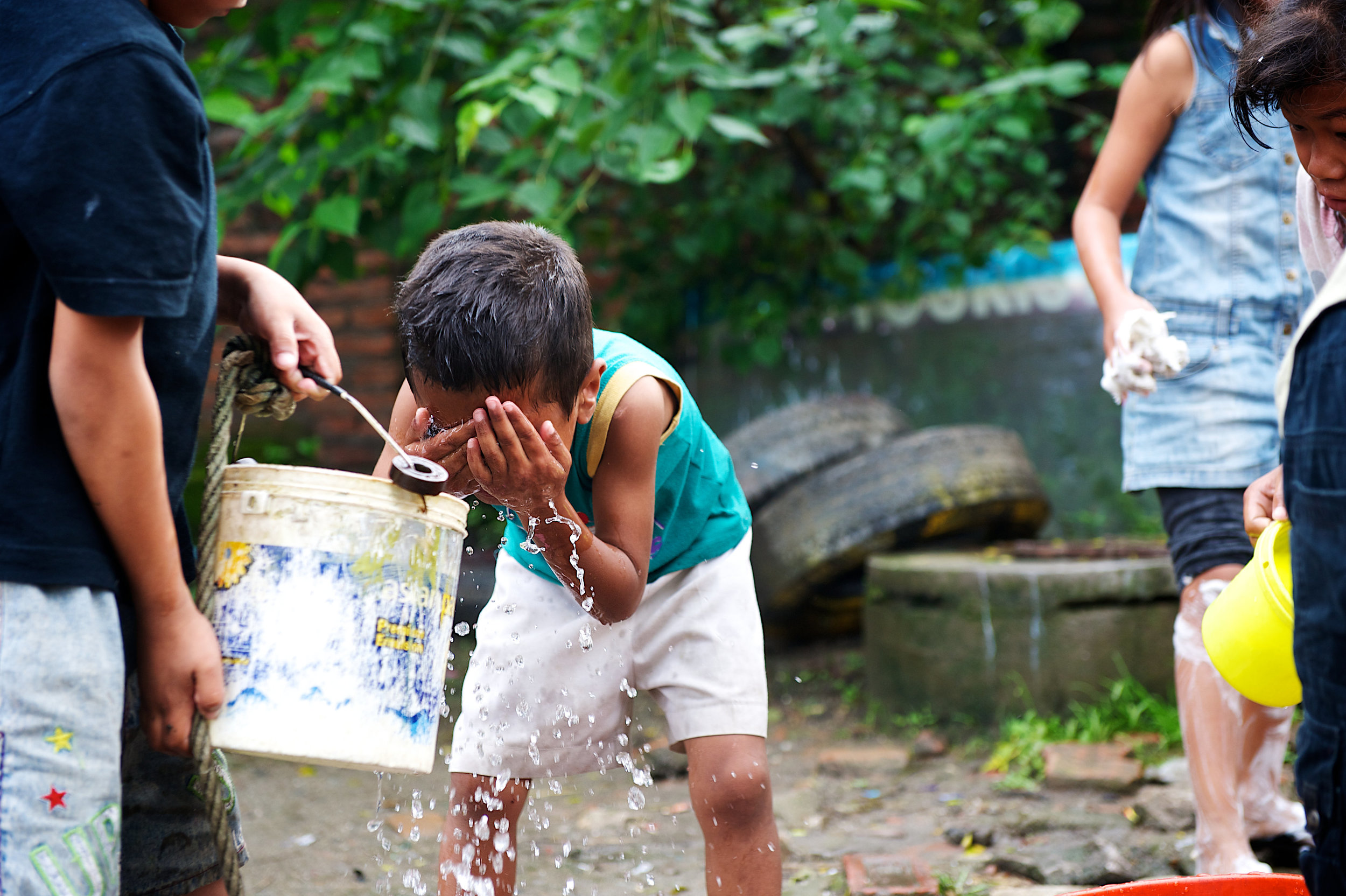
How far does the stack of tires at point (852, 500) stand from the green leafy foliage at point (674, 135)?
0.68m

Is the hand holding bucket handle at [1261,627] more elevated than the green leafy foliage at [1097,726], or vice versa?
the hand holding bucket handle at [1261,627]

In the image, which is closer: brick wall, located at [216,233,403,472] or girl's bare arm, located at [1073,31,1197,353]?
girl's bare arm, located at [1073,31,1197,353]

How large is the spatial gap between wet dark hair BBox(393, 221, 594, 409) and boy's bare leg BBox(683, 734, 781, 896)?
2.17 ft

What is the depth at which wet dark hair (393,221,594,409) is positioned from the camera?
5.32ft

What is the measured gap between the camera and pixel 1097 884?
2391mm

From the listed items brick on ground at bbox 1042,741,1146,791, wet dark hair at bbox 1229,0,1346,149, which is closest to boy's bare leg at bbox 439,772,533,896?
wet dark hair at bbox 1229,0,1346,149

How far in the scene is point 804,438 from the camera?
456 cm

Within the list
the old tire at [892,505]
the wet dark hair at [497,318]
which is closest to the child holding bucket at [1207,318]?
the wet dark hair at [497,318]

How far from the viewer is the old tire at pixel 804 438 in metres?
4.47

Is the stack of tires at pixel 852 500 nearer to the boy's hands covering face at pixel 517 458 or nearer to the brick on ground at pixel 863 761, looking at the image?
the brick on ground at pixel 863 761

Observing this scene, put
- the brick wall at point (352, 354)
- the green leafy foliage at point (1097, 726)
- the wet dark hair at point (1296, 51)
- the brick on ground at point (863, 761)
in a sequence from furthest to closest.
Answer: the brick wall at point (352, 354) → the brick on ground at point (863, 761) → the green leafy foliage at point (1097, 726) → the wet dark hair at point (1296, 51)

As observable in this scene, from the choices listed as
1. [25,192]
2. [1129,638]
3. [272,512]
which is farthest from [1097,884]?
[25,192]

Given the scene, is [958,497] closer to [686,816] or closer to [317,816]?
[686,816]

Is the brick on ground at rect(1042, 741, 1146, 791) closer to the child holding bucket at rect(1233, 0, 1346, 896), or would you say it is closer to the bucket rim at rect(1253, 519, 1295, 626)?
the bucket rim at rect(1253, 519, 1295, 626)
